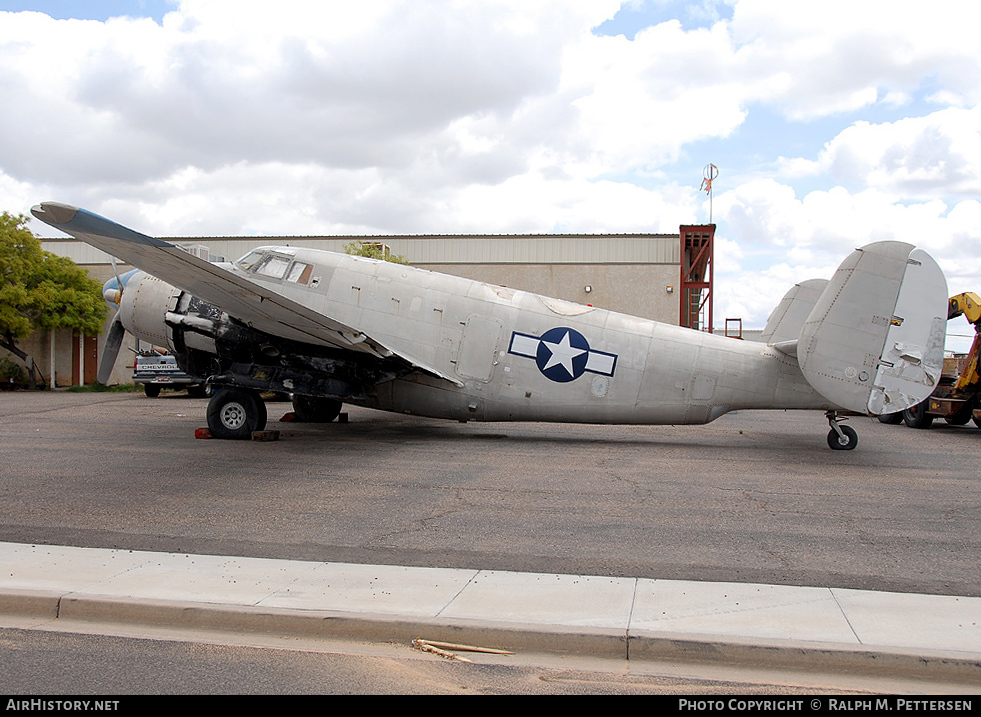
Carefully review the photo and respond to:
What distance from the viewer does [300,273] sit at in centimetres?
1488

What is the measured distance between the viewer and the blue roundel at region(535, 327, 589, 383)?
13.9 m

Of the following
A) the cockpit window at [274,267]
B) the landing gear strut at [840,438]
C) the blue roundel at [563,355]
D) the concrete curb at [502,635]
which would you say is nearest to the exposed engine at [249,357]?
the cockpit window at [274,267]

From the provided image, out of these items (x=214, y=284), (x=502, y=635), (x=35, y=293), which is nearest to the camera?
(x=502, y=635)

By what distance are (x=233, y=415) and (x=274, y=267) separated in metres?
3.06

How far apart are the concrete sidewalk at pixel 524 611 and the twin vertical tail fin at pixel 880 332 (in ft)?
24.2

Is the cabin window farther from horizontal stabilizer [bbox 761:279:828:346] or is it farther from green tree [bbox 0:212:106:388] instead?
green tree [bbox 0:212:106:388]

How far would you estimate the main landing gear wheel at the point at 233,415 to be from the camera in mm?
14312

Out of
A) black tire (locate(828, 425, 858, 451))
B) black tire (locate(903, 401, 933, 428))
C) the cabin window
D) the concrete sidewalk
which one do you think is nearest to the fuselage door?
the cabin window

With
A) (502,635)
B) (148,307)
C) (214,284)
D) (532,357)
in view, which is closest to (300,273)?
(148,307)

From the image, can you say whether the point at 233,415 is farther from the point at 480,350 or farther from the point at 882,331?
the point at 882,331

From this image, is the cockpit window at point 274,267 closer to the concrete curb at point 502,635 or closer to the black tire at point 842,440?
the concrete curb at point 502,635

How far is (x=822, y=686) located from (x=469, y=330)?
1042 centimetres

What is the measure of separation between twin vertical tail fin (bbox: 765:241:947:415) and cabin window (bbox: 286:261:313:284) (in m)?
9.42
